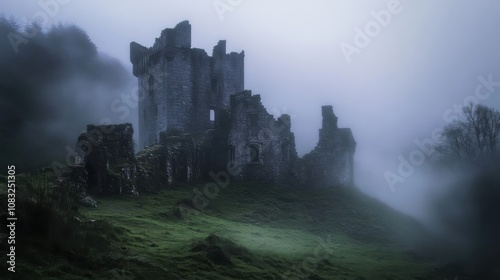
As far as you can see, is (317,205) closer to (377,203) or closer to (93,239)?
(377,203)

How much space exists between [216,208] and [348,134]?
21887 millimetres

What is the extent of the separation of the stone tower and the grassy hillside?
1249cm

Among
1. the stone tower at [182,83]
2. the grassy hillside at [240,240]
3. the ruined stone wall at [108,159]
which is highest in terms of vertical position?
the stone tower at [182,83]

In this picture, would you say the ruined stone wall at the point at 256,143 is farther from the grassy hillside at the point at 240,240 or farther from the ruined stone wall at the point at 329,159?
the grassy hillside at the point at 240,240

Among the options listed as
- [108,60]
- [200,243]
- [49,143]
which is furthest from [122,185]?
[108,60]

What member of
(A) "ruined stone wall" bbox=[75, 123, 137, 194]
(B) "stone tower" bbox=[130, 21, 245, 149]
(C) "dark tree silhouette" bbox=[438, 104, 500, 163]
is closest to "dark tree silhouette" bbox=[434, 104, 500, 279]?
(C) "dark tree silhouette" bbox=[438, 104, 500, 163]

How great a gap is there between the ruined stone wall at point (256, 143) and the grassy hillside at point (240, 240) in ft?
7.16

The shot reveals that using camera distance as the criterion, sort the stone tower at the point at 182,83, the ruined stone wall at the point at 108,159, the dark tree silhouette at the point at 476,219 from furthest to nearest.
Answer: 1. the stone tower at the point at 182,83
2. the ruined stone wall at the point at 108,159
3. the dark tree silhouette at the point at 476,219

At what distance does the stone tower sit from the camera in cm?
5719

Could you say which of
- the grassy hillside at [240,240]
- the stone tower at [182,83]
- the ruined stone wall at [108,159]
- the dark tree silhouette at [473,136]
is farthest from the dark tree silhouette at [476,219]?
the stone tower at [182,83]

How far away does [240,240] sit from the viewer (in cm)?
3095

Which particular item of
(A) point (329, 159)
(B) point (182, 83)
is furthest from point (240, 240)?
(B) point (182, 83)

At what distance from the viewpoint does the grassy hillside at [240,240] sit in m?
18.6

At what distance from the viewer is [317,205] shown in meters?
47.6
